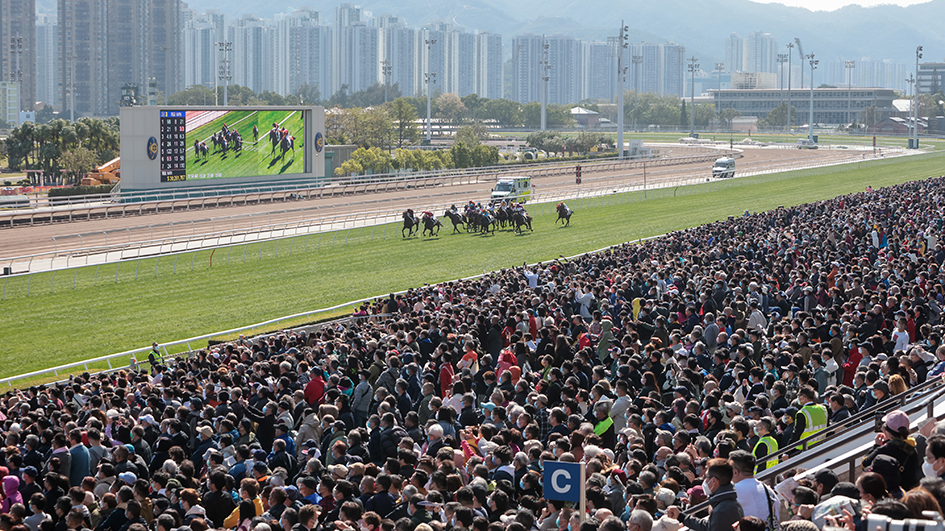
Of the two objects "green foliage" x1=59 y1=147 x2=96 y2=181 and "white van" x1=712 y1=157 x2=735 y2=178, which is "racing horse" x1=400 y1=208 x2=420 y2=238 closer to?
"white van" x1=712 y1=157 x2=735 y2=178

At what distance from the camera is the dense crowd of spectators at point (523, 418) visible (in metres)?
5.96

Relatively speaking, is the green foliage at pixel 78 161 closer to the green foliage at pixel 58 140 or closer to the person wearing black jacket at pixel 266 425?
the green foliage at pixel 58 140

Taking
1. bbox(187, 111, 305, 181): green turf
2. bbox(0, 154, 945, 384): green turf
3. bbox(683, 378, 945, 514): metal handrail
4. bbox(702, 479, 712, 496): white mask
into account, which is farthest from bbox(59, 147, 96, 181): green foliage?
bbox(702, 479, 712, 496): white mask

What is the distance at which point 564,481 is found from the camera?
223 inches

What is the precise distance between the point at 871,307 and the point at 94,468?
377 inches

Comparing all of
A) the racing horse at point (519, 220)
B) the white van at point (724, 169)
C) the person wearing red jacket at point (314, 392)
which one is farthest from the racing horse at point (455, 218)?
the white van at point (724, 169)

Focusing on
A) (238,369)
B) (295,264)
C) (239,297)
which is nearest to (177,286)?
(239,297)

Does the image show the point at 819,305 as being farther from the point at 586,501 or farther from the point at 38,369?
the point at 38,369

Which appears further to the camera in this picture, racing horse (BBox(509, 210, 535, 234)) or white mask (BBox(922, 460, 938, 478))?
racing horse (BBox(509, 210, 535, 234))

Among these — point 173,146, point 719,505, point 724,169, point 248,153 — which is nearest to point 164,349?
point 719,505

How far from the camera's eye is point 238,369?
1272 centimetres

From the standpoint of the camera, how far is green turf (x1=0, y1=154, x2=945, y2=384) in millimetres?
20578

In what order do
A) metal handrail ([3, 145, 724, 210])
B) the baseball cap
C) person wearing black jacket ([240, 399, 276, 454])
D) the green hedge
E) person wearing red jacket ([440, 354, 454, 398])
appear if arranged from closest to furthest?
the baseball cap
person wearing black jacket ([240, 399, 276, 454])
person wearing red jacket ([440, 354, 454, 398])
metal handrail ([3, 145, 724, 210])
the green hedge

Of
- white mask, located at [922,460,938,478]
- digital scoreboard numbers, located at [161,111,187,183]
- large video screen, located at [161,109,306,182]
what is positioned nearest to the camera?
white mask, located at [922,460,938,478]
